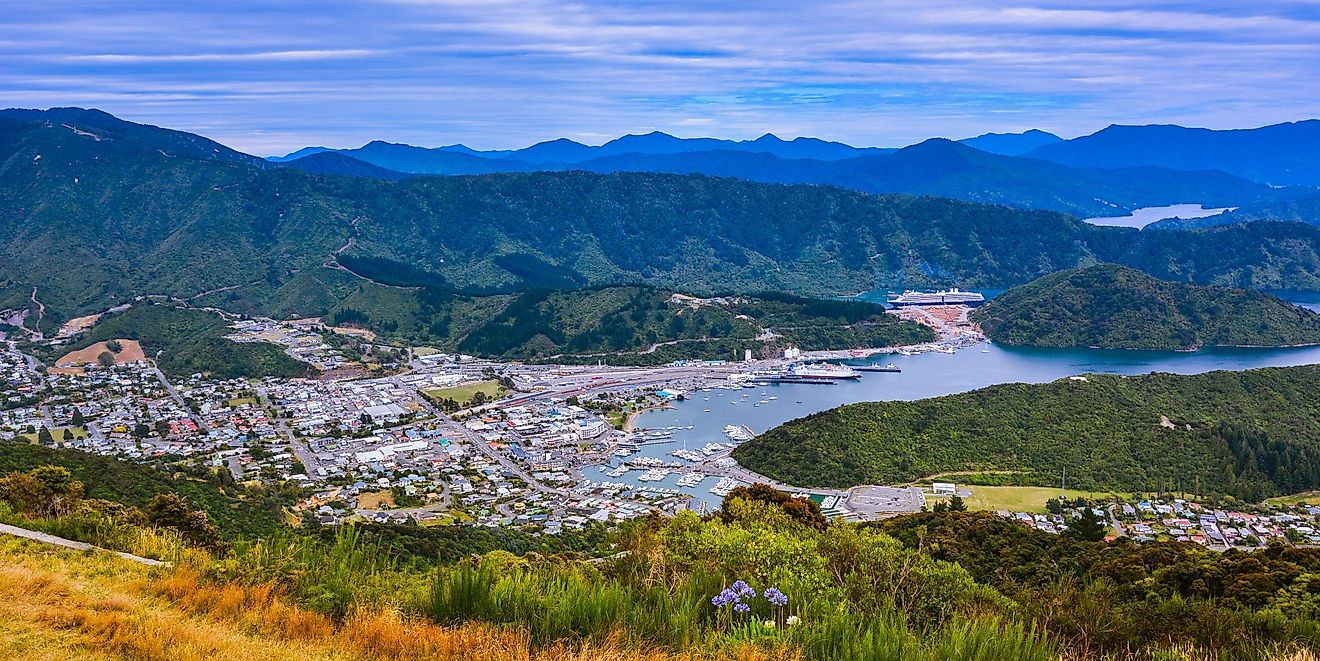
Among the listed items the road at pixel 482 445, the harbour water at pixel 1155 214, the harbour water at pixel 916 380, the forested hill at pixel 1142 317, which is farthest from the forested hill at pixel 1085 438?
the harbour water at pixel 1155 214

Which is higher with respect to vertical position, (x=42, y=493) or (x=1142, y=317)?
(x=42, y=493)

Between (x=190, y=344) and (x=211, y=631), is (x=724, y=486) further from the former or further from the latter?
(x=190, y=344)

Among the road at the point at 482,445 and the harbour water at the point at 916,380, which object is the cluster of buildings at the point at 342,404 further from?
the harbour water at the point at 916,380

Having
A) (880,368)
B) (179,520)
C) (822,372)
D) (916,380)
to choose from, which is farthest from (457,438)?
(880,368)

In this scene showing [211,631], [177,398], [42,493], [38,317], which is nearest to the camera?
[211,631]

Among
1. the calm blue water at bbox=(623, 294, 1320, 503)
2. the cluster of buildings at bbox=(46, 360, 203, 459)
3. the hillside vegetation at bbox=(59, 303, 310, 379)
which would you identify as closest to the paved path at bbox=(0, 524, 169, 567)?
the calm blue water at bbox=(623, 294, 1320, 503)

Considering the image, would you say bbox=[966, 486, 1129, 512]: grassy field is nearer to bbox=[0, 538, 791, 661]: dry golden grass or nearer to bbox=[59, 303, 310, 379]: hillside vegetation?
bbox=[0, 538, 791, 661]: dry golden grass
